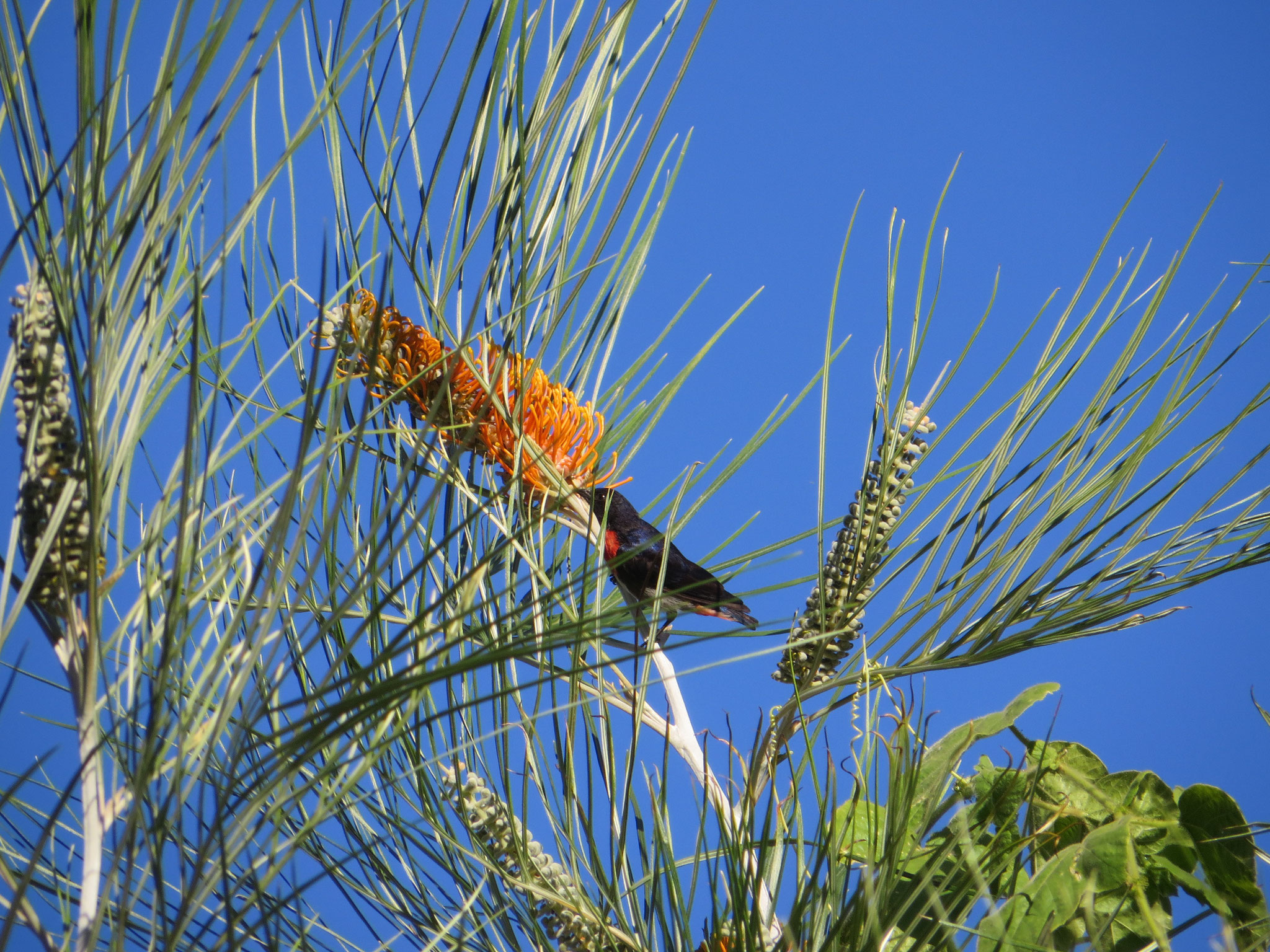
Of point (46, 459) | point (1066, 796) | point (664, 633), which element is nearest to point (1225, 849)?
point (1066, 796)

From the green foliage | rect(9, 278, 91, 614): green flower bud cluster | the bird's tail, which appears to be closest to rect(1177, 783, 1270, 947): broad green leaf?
the green foliage

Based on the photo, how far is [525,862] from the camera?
226 millimetres

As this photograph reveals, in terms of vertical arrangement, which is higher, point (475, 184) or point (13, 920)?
point (475, 184)

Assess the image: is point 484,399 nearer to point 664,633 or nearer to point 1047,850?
point 664,633

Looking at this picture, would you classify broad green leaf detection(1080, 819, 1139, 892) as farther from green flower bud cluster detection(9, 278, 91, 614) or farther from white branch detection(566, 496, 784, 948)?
green flower bud cluster detection(9, 278, 91, 614)

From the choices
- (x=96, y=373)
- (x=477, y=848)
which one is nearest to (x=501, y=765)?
(x=477, y=848)

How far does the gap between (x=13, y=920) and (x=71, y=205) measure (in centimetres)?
10

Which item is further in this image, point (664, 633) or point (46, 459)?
point (664, 633)

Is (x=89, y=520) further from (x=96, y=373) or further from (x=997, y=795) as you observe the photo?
(x=997, y=795)

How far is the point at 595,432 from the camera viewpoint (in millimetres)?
274

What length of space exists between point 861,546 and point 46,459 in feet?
0.60

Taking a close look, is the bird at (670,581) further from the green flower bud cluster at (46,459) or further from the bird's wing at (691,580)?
the green flower bud cluster at (46,459)

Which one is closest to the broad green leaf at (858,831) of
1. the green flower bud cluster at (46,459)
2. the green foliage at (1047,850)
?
the green foliage at (1047,850)

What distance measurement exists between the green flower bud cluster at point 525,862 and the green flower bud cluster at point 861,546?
78 millimetres
